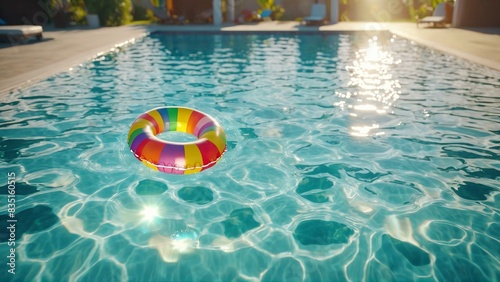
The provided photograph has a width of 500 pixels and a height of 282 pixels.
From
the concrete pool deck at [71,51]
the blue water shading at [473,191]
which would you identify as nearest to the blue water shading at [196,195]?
the blue water shading at [473,191]

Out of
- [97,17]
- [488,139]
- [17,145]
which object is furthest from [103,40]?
[488,139]

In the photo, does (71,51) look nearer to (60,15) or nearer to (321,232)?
(60,15)

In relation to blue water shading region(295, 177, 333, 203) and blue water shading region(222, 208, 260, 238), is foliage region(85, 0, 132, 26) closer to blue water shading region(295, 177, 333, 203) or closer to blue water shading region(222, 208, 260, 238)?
blue water shading region(295, 177, 333, 203)

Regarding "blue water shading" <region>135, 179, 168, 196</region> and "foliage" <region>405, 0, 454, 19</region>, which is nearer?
"blue water shading" <region>135, 179, 168, 196</region>

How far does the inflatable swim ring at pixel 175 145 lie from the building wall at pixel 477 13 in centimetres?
2138

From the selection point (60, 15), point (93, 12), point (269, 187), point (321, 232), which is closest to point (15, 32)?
point (60, 15)

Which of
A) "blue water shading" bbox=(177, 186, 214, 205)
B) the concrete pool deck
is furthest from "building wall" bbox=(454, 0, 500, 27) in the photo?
"blue water shading" bbox=(177, 186, 214, 205)

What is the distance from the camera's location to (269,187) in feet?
14.1

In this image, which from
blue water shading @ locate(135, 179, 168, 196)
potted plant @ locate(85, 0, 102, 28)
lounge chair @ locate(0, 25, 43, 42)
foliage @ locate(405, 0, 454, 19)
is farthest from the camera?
foliage @ locate(405, 0, 454, 19)

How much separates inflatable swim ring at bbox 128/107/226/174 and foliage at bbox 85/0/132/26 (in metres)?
19.4

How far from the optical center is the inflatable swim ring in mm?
3883

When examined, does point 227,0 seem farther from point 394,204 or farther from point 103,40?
point 394,204

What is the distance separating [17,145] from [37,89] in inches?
119

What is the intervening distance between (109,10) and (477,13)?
71.0 ft
